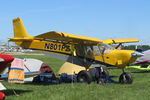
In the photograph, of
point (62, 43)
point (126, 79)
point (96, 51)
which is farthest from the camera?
point (62, 43)

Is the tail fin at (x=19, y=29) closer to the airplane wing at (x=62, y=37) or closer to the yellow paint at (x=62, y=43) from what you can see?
the yellow paint at (x=62, y=43)

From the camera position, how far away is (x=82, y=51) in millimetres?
13141

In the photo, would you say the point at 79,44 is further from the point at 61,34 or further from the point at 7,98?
the point at 7,98

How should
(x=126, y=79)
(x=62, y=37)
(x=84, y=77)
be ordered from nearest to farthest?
(x=62, y=37) → (x=84, y=77) → (x=126, y=79)

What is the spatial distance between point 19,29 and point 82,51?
19.7ft

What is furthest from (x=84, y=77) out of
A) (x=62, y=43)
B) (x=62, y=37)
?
(x=62, y=43)

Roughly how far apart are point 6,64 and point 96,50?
6278 mm

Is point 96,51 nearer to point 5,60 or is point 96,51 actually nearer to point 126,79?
point 126,79

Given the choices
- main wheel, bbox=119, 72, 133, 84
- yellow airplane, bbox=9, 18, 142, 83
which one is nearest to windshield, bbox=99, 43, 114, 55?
yellow airplane, bbox=9, 18, 142, 83

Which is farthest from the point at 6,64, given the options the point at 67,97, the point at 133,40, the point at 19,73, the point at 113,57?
the point at 133,40

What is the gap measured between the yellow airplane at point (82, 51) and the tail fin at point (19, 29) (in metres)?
1.70

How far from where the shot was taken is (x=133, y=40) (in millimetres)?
17344

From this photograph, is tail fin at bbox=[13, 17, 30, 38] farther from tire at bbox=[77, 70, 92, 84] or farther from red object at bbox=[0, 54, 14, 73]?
red object at bbox=[0, 54, 14, 73]

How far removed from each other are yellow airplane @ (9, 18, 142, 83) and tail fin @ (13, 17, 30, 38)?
5.57ft
